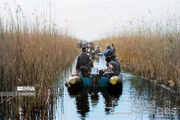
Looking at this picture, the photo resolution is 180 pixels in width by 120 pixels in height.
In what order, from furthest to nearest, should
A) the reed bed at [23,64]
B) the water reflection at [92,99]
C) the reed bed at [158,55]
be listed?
the reed bed at [158,55], the water reflection at [92,99], the reed bed at [23,64]

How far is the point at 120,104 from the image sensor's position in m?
8.24

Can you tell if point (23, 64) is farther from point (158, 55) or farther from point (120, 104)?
point (158, 55)

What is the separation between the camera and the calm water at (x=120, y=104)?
686cm

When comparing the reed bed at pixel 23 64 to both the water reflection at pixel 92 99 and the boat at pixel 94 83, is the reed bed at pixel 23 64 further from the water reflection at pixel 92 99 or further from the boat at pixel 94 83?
the boat at pixel 94 83

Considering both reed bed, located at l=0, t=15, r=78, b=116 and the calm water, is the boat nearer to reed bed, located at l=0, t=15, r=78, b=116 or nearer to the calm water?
the calm water

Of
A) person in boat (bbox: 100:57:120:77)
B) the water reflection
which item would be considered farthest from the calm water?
person in boat (bbox: 100:57:120:77)

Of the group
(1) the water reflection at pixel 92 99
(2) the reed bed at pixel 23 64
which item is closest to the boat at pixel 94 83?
(1) the water reflection at pixel 92 99

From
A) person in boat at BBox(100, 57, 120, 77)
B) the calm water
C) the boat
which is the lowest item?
the calm water

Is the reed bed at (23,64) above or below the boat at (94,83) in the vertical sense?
above

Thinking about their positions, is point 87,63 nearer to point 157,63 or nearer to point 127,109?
point 157,63

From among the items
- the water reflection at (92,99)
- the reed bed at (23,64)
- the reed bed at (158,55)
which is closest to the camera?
the reed bed at (23,64)

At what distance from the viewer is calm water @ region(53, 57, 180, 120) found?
686cm

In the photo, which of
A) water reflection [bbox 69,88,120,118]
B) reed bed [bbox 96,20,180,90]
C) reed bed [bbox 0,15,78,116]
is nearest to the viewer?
reed bed [bbox 0,15,78,116]

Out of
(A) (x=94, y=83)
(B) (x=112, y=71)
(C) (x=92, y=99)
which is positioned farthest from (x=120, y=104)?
(B) (x=112, y=71)
